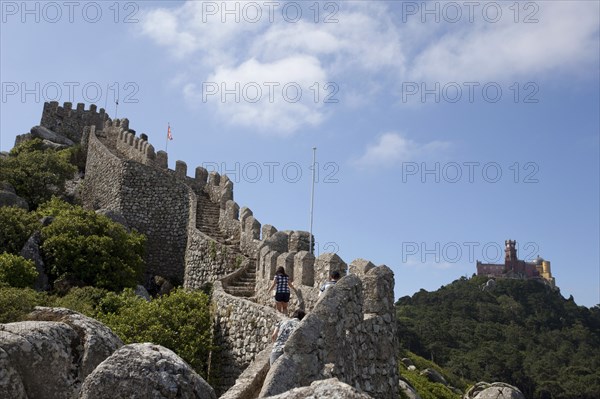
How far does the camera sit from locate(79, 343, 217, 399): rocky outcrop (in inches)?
254

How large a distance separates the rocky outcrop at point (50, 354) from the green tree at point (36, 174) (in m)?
24.3

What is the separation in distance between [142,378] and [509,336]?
7991 cm

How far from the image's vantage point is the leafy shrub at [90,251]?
23375 millimetres

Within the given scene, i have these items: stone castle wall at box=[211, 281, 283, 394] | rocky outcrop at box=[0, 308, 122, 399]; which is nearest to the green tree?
stone castle wall at box=[211, 281, 283, 394]

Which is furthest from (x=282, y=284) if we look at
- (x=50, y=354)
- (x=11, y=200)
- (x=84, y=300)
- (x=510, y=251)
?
(x=510, y=251)

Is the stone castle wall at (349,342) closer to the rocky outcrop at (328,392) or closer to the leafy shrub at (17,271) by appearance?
the rocky outcrop at (328,392)

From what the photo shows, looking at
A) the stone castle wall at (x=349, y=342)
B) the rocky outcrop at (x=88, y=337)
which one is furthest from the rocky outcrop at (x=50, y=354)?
the stone castle wall at (x=349, y=342)

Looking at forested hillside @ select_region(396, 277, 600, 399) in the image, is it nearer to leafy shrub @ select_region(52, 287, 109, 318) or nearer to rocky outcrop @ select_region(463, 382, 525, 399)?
leafy shrub @ select_region(52, 287, 109, 318)

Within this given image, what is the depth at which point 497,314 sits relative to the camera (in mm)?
92000

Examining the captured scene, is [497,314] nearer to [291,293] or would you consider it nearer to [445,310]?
[445,310]

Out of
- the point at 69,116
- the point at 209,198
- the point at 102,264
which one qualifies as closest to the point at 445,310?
the point at 69,116

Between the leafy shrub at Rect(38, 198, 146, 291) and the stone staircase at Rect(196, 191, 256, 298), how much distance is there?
9.19ft

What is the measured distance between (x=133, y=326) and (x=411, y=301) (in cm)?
8744

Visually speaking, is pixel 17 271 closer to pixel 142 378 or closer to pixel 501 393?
pixel 501 393
